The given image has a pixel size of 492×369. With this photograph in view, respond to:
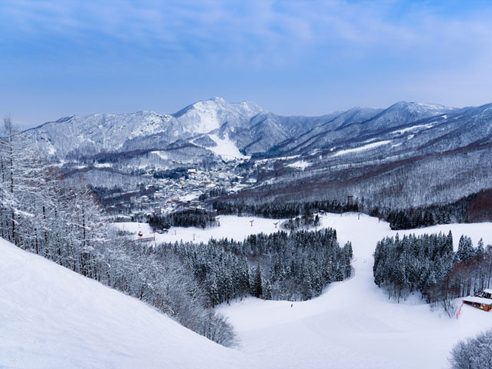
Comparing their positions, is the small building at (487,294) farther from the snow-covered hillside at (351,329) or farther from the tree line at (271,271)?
the tree line at (271,271)

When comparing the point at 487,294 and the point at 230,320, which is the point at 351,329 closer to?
the point at 230,320

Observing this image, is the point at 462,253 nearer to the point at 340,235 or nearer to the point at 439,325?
the point at 439,325

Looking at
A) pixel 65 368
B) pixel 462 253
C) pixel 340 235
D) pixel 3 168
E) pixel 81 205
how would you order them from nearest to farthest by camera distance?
pixel 65 368, pixel 3 168, pixel 81 205, pixel 462 253, pixel 340 235

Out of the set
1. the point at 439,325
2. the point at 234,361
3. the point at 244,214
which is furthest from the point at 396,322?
the point at 244,214

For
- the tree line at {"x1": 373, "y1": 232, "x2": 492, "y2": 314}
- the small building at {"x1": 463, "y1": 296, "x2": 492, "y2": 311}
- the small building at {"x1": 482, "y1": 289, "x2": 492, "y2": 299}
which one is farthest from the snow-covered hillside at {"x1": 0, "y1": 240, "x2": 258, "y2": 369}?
the small building at {"x1": 482, "y1": 289, "x2": 492, "y2": 299}

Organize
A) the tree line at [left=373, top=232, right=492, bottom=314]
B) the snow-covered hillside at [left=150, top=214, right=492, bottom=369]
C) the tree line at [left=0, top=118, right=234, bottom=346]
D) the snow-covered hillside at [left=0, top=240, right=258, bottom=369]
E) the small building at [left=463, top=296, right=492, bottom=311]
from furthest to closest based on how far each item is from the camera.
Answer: the tree line at [left=373, top=232, right=492, bottom=314] < the small building at [left=463, top=296, right=492, bottom=311] < the snow-covered hillside at [left=150, top=214, right=492, bottom=369] < the tree line at [left=0, top=118, right=234, bottom=346] < the snow-covered hillside at [left=0, top=240, right=258, bottom=369]

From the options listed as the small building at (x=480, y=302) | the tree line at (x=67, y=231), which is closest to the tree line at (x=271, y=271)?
the tree line at (x=67, y=231)

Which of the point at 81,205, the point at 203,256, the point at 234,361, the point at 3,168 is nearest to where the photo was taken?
the point at 234,361

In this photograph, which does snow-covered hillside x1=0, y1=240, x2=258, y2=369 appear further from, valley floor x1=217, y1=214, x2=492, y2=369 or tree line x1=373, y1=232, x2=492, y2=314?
tree line x1=373, y1=232, x2=492, y2=314
